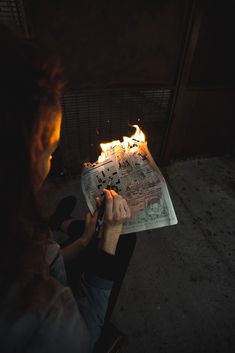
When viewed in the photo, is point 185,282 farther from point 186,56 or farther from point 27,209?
point 186,56

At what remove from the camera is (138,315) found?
5.54 feet

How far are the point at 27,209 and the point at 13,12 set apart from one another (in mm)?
1809

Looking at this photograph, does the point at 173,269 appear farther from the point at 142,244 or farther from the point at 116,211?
the point at 116,211

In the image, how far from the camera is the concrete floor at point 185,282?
1.59 meters

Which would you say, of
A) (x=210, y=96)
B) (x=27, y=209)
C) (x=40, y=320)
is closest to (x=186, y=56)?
(x=210, y=96)

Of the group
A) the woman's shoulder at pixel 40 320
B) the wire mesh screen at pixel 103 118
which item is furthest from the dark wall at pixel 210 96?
the woman's shoulder at pixel 40 320

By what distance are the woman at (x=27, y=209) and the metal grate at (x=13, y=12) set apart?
1425 millimetres

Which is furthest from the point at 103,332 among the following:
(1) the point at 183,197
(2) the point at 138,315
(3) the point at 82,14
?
Result: (3) the point at 82,14

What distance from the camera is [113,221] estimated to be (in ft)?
3.86

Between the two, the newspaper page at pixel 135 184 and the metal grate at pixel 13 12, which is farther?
the metal grate at pixel 13 12

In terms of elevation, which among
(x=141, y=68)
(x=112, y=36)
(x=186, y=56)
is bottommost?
(x=141, y=68)

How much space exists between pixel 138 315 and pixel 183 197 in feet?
4.75

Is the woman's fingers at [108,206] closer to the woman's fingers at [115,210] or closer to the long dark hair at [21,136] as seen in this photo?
the woman's fingers at [115,210]

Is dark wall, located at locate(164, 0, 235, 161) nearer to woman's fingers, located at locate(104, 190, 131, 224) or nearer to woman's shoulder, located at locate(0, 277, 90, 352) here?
woman's fingers, located at locate(104, 190, 131, 224)
